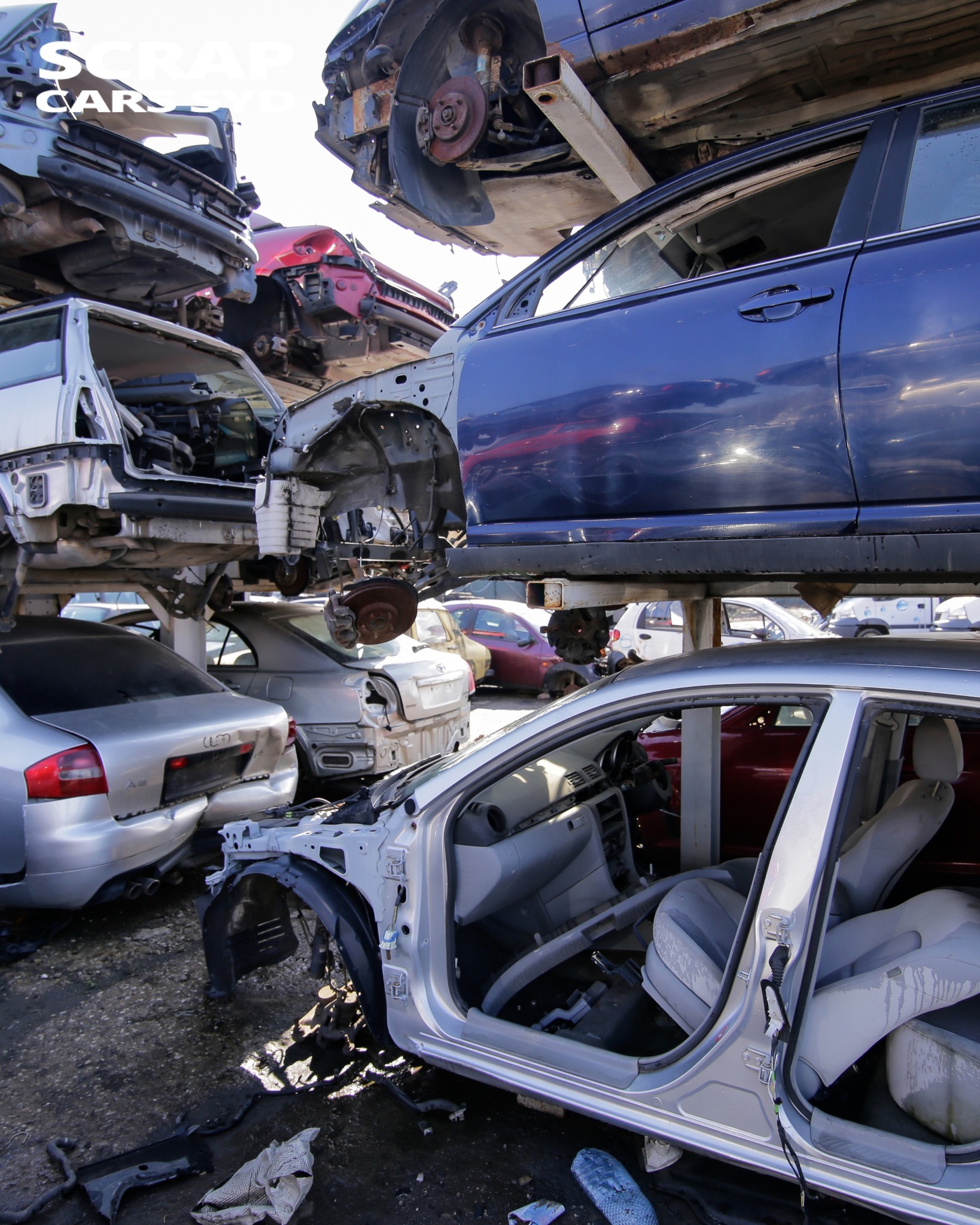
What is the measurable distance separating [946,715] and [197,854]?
338cm

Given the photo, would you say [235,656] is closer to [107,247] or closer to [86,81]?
[107,247]

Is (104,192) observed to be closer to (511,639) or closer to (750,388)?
(750,388)

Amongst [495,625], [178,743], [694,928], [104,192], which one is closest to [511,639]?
[495,625]

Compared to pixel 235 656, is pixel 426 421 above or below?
above

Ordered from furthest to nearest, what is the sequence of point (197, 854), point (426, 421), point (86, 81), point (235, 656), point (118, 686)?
1. point (86, 81)
2. point (235, 656)
3. point (118, 686)
4. point (197, 854)
5. point (426, 421)

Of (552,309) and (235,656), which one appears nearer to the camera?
(552,309)

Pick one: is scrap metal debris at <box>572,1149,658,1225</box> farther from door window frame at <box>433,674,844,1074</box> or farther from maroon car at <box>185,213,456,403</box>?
maroon car at <box>185,213,456,403</box>

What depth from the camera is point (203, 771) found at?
407 centimetres

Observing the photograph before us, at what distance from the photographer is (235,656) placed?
6172 mm

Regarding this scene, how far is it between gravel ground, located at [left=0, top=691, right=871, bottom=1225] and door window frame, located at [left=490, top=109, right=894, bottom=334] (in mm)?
2376

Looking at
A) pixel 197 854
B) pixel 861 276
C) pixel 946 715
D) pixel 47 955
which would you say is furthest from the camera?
pixel 197 854

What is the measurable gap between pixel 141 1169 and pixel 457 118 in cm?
362

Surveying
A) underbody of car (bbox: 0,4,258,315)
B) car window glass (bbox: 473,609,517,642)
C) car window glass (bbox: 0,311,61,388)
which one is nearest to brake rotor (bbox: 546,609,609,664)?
car window glass (bbox: 0,311,61,388)

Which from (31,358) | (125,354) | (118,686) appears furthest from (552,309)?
(125,354)
